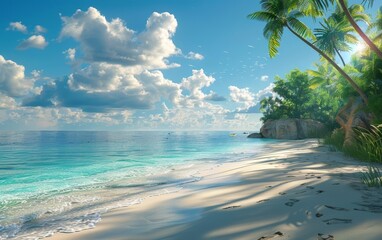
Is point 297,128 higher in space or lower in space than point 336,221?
higher

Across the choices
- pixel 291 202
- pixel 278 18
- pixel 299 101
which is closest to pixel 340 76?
pixel 278 18

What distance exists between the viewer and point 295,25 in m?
18.1

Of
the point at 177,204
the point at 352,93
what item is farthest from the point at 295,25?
the point at 177,204

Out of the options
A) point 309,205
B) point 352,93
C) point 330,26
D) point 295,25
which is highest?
point 330,26

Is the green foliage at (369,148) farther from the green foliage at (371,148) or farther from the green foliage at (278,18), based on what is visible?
the green foliage at (278,18)

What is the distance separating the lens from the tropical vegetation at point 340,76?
472 inches

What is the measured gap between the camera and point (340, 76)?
24.9m

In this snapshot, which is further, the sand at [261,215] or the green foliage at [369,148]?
the green foliage at [369,148]

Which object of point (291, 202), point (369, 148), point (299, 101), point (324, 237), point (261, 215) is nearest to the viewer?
point (324, 237)

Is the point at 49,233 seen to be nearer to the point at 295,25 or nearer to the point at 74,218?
the point at 74,218

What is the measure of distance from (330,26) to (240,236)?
3128 centimetres

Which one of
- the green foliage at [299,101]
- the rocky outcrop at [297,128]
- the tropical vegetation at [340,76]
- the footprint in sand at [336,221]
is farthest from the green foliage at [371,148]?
the green foliage at [299,101]

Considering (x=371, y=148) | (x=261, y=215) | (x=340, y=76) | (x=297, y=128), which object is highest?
(x=340, y=76)

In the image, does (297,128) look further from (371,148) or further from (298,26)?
(371,148)
